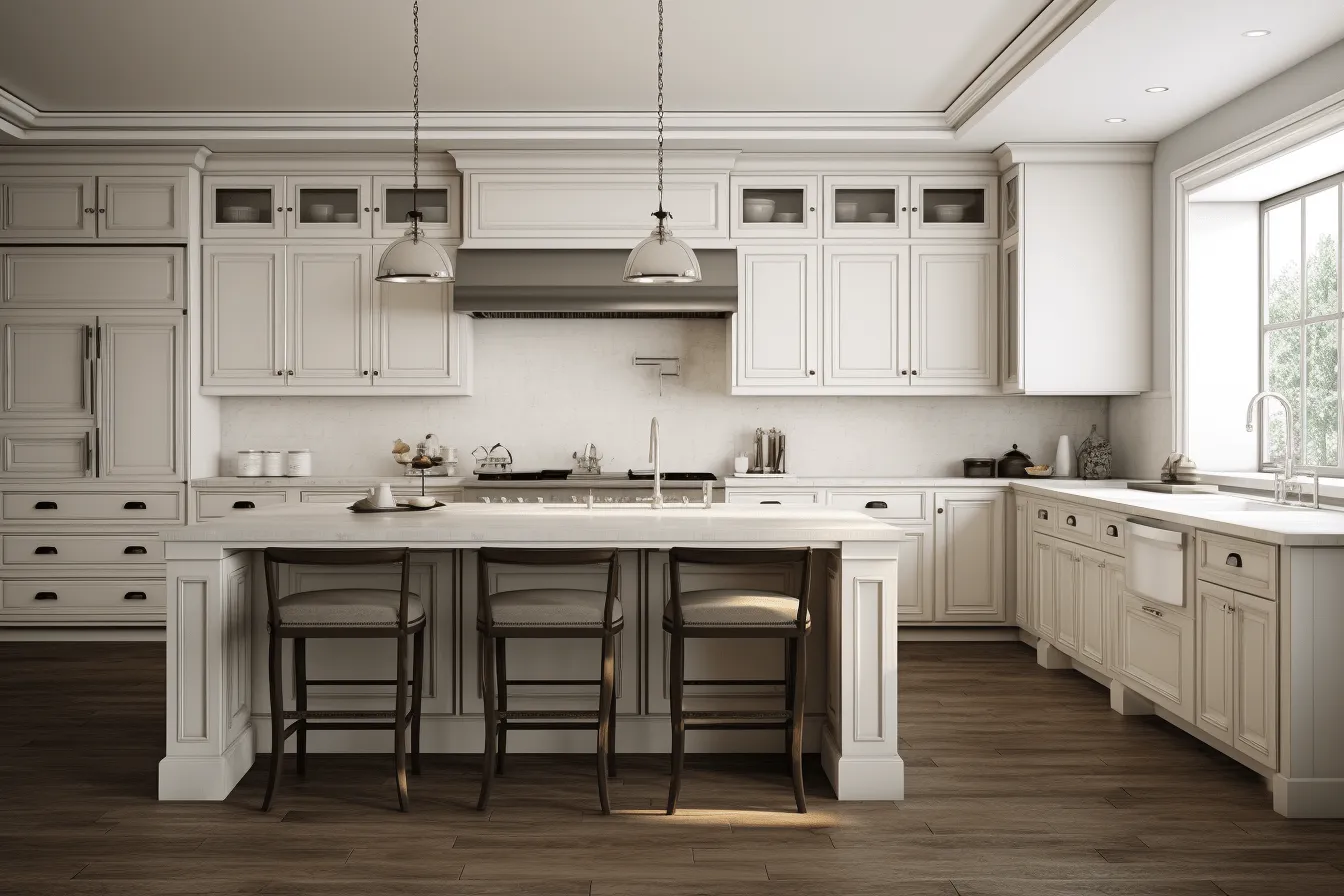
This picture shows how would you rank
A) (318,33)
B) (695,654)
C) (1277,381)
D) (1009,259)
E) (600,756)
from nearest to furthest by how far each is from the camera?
1. (600,756)
2. (695,654)
3. (318,33)
4. (1277,381)
5. (1009,259)

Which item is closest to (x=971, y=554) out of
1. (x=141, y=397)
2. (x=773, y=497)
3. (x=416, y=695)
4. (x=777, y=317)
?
(x=773, y=497)

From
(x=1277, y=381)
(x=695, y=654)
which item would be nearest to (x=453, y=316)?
(x=695, y=654)

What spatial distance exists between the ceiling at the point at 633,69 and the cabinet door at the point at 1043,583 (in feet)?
7.20

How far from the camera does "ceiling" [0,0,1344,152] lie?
4.21 meters

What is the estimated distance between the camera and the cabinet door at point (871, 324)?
600 cm

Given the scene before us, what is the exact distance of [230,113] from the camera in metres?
5.59

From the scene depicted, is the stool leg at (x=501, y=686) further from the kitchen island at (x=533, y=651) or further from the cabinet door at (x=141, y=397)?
the cabinet door at (x=141, y=397)

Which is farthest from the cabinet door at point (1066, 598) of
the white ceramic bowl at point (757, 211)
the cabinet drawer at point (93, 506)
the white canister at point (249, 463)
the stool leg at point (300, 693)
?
the cabinet drawer at point (93, 506)

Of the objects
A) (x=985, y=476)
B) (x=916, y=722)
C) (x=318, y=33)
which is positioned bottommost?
(x=916, y=722)

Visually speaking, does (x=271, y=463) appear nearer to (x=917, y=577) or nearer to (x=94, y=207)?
(x=94, y=207)

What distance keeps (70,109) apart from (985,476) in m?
5.50

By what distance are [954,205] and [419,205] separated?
313cm

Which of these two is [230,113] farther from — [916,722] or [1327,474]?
[1327,474]

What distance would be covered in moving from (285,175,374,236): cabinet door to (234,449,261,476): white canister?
1.30 m
